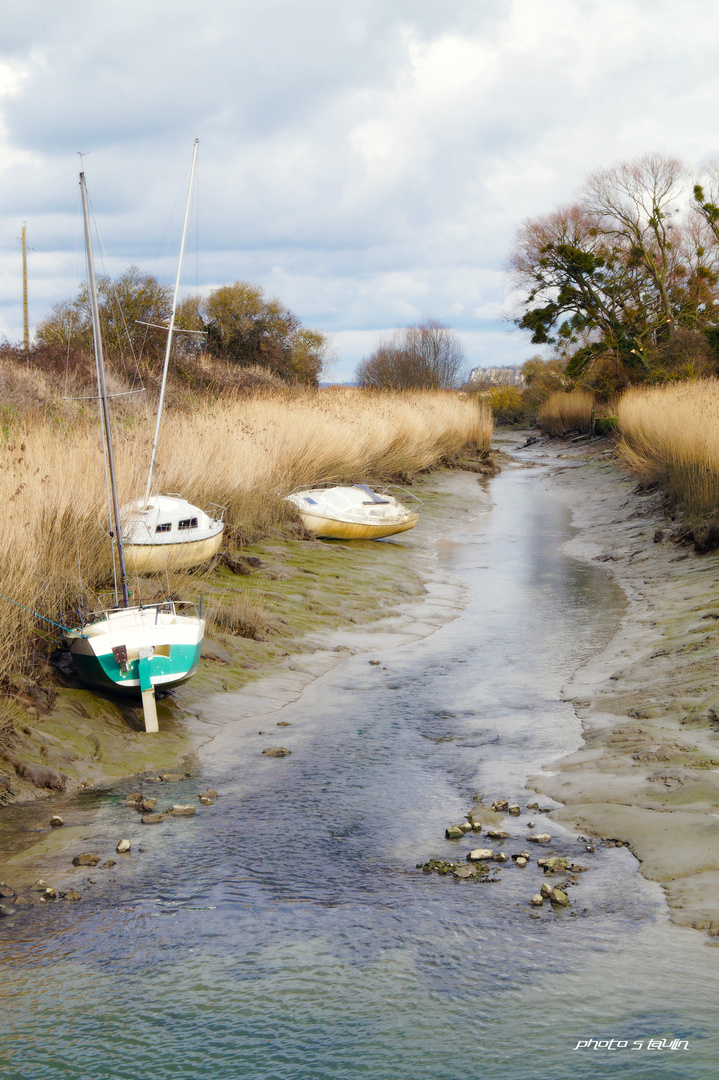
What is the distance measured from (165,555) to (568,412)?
35449mm

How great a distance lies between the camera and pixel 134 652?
23.0 ft

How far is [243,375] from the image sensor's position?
31312mm

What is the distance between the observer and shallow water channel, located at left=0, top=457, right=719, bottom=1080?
3498 millimetres

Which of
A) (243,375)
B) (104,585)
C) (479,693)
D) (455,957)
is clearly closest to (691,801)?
(455,957)

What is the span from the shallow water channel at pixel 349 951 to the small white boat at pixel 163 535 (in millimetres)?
3451

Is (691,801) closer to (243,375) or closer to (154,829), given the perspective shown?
(154,829)

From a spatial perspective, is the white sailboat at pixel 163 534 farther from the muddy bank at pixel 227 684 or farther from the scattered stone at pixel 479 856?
the scattered stone at pixel 479 856

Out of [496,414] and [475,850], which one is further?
[496,414]

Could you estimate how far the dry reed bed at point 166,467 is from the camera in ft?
25.3

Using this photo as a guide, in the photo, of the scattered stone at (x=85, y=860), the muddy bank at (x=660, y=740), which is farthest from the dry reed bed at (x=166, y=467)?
the muddy bank at (x=660, y=740)

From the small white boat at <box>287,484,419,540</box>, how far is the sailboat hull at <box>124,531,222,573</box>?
439 centimetres

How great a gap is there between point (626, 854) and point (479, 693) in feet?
11.4

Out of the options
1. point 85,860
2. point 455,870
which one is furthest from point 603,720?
point 85,860

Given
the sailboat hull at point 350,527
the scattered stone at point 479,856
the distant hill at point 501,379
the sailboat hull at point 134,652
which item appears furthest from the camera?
the distant hill at point 501,379
